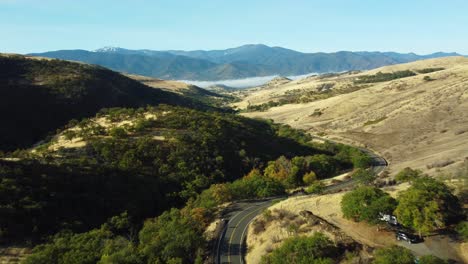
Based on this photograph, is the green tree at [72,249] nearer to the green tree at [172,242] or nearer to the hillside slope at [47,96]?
the green tree at [172,242]

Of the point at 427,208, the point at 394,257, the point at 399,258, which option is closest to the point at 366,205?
the point at 427,208

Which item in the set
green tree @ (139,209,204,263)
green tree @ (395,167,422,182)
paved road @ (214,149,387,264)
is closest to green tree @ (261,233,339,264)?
paved road @ (214,149,387,264)

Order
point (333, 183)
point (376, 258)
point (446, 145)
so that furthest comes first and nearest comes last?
1. point (446, 145)
2. point (333, 183)
3. point (376, 258)

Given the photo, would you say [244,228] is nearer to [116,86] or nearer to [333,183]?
[333,183]

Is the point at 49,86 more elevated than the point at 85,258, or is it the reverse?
the point at 49,86

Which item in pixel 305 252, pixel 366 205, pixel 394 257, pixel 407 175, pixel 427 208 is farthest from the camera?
pixel 407 175

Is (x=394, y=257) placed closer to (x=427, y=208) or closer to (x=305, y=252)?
(x=305, y=252)

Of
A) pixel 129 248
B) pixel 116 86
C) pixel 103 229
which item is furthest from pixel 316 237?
pixel 116 86
